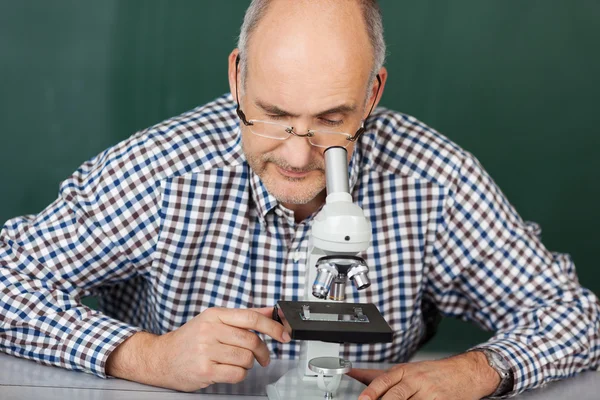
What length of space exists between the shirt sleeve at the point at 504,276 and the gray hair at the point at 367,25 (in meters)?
0.46

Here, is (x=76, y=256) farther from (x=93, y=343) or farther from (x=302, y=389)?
(x=302, y=389)

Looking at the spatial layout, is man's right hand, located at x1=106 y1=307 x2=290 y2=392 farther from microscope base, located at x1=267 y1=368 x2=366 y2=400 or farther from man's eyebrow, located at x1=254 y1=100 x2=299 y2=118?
man's eyebrow, located at x1=254 y1=100 x2=299 y2=118

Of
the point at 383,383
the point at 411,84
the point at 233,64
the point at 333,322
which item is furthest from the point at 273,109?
the point at 411,84

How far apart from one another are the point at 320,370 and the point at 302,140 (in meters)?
0.55

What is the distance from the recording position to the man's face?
6.23 ft

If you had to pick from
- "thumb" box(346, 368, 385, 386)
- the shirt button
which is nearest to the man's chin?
the shirt button

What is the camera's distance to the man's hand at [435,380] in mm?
1869

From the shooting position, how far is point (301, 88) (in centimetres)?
190

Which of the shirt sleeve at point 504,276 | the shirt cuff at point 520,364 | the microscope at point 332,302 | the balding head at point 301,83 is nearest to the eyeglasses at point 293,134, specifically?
the balding head at point 301,83

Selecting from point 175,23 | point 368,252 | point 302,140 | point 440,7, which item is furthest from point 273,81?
point 440,7

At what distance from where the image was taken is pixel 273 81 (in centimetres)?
192

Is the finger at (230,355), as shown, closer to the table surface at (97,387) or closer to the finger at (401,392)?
the table surface at (97,387)

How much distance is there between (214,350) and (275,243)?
50 cm

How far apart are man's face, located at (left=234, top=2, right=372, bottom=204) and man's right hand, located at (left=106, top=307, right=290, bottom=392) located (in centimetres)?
37
